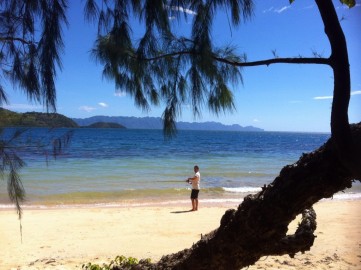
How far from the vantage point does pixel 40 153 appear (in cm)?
231

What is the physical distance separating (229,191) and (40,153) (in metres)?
13.8

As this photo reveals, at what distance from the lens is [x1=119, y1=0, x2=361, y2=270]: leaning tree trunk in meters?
1.57

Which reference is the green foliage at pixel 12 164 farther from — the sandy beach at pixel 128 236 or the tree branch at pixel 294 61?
the sandy beach at pixel 128 236

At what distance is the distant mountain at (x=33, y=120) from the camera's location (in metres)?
2.37

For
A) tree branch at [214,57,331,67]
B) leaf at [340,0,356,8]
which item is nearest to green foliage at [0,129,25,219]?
tree branch at [214,57,331,67]

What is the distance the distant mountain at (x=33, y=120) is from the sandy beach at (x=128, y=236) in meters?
3.28

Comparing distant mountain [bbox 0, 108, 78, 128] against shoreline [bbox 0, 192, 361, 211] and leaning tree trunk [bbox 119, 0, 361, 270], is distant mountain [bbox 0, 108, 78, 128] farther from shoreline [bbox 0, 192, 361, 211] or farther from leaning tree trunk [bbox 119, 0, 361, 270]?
shoreline [bbox 0, 192, 361, 211]

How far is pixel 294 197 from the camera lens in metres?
2.04

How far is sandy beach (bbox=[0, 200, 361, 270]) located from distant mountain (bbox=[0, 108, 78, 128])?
3.28 metres

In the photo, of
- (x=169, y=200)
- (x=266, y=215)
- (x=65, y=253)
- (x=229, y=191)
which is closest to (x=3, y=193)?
(x=169, y=200)

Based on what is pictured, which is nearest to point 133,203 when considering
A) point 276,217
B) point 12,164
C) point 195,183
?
point 195,183

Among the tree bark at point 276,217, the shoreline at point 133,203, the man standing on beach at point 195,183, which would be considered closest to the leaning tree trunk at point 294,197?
the tree bark at point 276,217

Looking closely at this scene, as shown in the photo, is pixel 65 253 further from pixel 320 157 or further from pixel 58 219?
pixel 320 157

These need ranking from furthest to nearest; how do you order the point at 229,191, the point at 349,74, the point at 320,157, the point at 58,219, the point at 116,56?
the point at 229,191, the point at 58,219, the point at 116,56, the point at 320,157, the point at 349,74
